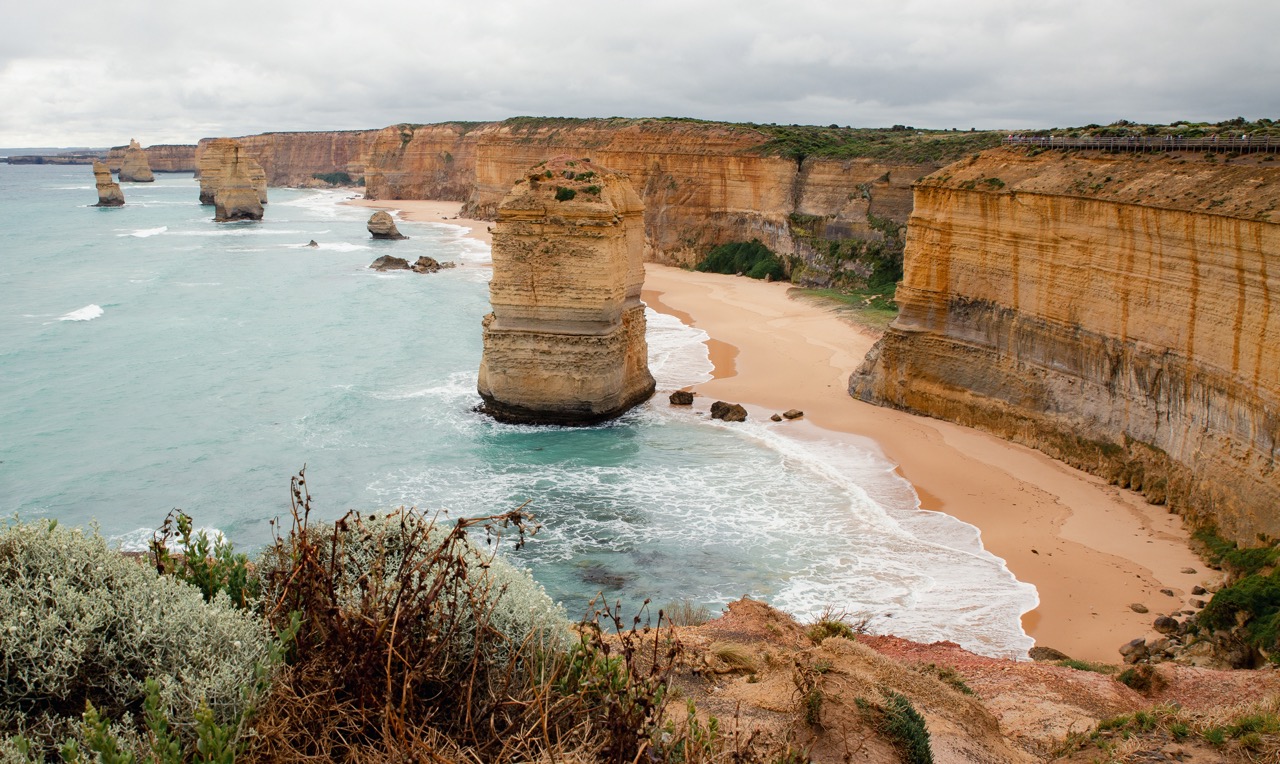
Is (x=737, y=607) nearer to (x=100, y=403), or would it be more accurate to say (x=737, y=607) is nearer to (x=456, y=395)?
(x=456, y=395)

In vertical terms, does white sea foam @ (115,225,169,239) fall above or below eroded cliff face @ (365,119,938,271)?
below

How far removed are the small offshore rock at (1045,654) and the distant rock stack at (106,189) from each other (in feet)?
333

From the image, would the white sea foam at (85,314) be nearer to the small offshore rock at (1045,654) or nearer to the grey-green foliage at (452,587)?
the grey-green foliage at (452,587)

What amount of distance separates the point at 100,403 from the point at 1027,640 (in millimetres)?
23383

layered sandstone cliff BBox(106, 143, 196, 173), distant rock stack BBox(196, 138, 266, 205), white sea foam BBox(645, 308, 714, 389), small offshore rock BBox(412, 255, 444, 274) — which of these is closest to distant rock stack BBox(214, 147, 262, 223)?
distant rock stack BBox(196, 138, 266, 205)

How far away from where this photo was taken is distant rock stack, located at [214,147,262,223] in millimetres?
81375

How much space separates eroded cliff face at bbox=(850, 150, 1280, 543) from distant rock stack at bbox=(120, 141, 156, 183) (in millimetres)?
145958

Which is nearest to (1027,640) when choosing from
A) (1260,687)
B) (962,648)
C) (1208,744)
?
(962,648)

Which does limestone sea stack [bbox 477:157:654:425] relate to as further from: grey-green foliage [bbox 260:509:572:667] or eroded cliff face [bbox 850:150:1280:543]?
grey-green foliage [bbox 260:509:572:667]

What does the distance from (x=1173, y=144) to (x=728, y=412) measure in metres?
11.3

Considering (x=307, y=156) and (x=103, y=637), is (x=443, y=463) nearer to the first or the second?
(x=103, y=637)

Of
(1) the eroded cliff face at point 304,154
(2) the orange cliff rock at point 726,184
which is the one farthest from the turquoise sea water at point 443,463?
(1) the eroded cliff face at point 304,154

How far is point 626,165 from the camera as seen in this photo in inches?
2175

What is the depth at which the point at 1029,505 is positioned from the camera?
57.1 feet
